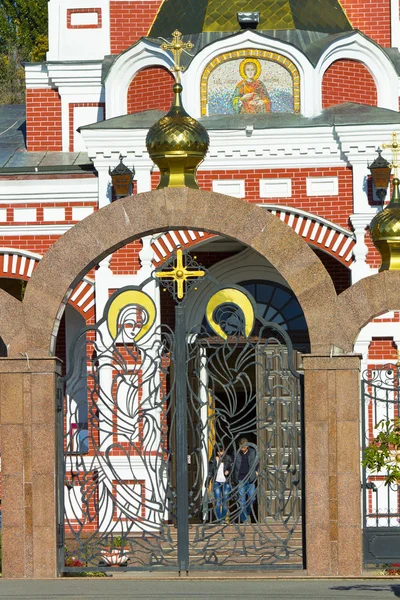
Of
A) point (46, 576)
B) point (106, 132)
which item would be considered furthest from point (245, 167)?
point (46, 576)

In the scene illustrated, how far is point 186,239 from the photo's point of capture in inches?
713

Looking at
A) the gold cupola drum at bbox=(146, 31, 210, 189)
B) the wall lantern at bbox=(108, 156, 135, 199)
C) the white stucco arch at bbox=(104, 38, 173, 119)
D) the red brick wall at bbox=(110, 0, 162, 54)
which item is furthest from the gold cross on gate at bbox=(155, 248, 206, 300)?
the red brick wall at bbox=(110, 0, 162, 54)

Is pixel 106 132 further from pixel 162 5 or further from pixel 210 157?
pixel 162 5

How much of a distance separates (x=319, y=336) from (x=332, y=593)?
2049 mm

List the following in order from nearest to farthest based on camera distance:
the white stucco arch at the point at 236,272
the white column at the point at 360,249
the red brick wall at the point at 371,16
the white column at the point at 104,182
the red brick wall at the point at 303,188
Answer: the white column at the point at 360,249 < the red brick wall at the point at 303,188 < the white column at the point at 104,182 < the white stucco arch at the point at 236,272 < the red brick wall at the point at 371,16

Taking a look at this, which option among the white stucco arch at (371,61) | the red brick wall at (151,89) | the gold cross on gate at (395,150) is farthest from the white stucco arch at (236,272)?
the gold cross on gate at (395,150)

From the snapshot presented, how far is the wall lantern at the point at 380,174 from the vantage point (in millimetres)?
17656

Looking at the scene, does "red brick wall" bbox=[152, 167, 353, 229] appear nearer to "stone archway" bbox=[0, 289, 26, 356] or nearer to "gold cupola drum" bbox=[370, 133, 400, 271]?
"gold cupola drum" bbox=[370, 133, 400, 271]

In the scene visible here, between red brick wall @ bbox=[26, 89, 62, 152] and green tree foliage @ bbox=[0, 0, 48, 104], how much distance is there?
14.0 m

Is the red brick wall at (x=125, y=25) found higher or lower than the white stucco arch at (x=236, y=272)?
higher

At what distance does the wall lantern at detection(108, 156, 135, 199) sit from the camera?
1780 cm

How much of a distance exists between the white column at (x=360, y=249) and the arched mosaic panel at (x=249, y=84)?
151 centimetres

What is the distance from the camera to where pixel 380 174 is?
698 inches

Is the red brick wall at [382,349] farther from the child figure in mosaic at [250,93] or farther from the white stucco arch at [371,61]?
the child figure in mosaic at [250,93]
